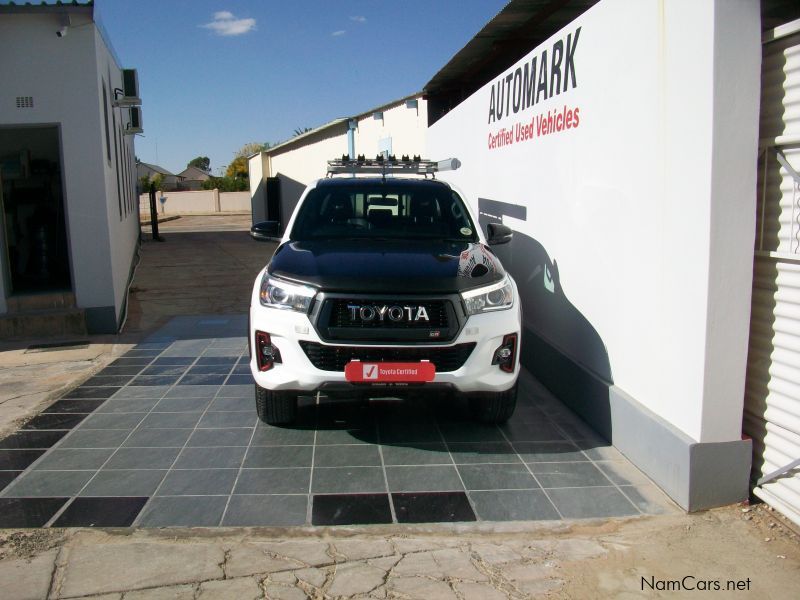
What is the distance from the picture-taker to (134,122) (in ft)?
51.4

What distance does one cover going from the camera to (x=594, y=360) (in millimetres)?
5512

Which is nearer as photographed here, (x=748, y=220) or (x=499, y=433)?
(x=748, y=220)

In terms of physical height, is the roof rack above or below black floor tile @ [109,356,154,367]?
above

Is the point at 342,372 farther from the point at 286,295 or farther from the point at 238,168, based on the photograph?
the point at 238,168

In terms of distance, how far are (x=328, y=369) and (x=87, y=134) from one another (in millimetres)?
5832

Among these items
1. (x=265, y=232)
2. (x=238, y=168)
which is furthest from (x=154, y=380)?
(x=238, y=168)

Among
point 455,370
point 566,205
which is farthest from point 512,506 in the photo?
point 566,205

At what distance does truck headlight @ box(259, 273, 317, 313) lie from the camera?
484cm

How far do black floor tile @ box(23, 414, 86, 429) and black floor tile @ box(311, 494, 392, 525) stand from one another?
248cm

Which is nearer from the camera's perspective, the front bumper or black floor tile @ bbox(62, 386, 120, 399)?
the front bumper

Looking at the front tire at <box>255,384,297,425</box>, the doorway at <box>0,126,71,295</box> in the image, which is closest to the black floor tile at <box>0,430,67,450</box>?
the front tire at <box>255,384,297,425</box>

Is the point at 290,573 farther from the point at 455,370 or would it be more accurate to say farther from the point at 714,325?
the point at 714,325

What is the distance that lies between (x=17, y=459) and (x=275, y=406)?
1.76 meters

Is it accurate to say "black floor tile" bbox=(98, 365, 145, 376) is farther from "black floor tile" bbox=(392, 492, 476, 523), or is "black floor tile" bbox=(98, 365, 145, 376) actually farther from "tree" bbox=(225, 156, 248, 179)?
"tree" bbox=(225, 156, 248, 179)
